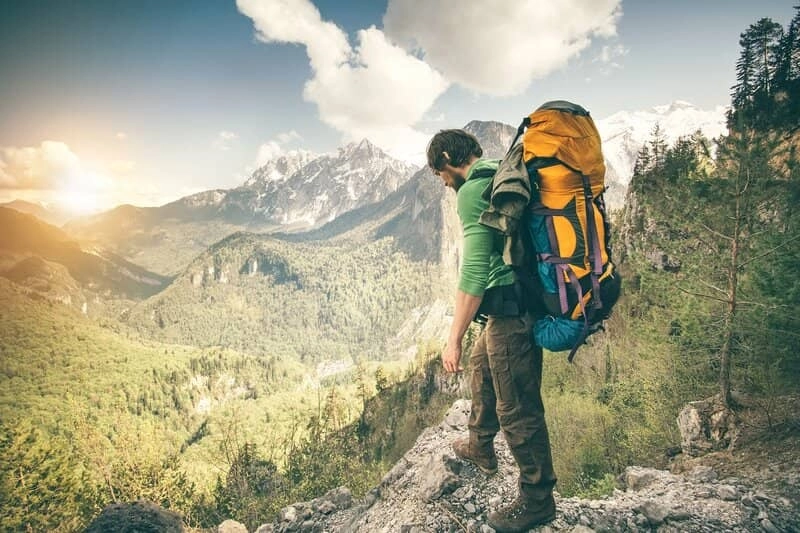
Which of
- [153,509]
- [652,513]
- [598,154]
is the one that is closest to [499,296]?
[598,154]

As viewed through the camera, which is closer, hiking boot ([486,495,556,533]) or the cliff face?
hiking boot ([486,495,556,533])

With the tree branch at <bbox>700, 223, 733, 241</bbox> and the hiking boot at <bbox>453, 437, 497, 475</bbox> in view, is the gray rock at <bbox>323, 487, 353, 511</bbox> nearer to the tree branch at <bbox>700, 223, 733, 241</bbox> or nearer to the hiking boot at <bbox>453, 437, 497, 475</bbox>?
the hiking boot at <bbox>453, 437, 497, 475</bbox>

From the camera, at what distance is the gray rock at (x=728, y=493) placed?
12.9ft

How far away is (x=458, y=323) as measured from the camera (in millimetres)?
2930

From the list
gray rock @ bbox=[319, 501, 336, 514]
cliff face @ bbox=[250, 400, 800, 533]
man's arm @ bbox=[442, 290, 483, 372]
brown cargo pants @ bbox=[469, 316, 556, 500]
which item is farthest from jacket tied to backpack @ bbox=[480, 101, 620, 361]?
gray rock @ bbox=[319, 501, 336, 514]

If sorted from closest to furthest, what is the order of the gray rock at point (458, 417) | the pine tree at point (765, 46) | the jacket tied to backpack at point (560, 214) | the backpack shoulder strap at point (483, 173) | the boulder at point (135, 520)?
the jacket tied to backpack at point (560, 214) → the backpack shoulder strap at point (483, 173) → the gray rock at point (458, 417) → the boulder at point (135, 520) → the pine tree at point (765, 46)

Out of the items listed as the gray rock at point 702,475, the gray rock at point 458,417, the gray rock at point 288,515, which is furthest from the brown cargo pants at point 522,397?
the gray rock at point 288,515

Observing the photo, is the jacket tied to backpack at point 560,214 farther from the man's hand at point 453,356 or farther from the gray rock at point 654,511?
the gray rock at point 654,511

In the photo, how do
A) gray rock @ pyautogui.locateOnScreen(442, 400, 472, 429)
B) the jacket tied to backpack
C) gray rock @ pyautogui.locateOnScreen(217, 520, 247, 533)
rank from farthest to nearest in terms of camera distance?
gray rock @ pyautogui.locateOnScreen(217, 520, 247, 533), gray rock @ pyautogui.locateOnScreen(442, 400, 472, 429), the jacket tied to backpack

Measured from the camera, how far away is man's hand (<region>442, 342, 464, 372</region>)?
3055 mm

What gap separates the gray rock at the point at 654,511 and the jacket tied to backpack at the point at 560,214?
89.4 inches

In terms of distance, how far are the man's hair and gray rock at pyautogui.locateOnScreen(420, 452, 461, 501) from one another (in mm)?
3329

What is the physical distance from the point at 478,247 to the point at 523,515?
245cm

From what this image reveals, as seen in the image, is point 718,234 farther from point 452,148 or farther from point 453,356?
point 453,356
